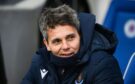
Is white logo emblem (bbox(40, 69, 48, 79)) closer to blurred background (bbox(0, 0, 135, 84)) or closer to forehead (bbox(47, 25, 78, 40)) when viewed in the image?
forehead (bbox(47, 25, 78, 40))

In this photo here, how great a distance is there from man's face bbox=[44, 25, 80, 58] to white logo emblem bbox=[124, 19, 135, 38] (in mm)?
1022

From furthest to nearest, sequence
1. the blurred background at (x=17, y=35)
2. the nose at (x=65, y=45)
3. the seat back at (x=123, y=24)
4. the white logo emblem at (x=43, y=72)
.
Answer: the blurred background at (x=17, y=35), the seat back at (x=123, y=24), the white logo emblem at (x=43, y=72), the nose at (x=65, y=45)

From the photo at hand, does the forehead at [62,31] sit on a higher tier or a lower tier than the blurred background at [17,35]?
higher

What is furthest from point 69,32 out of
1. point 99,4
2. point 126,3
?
point 99,4

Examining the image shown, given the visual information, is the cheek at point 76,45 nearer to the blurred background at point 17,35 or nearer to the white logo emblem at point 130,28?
the white logo emblem at point 130,28

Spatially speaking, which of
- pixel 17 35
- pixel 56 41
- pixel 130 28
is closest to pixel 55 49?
pixel 56 41

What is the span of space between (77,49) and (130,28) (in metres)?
1.06

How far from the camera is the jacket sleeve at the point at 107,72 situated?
285cm

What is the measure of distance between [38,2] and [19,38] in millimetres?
423

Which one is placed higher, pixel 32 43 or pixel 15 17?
pixel 15 17

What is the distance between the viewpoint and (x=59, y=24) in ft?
9.41

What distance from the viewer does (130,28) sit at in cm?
384

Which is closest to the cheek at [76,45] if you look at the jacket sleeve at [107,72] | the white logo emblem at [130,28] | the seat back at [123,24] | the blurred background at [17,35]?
the jacket sleeve at [107,72]

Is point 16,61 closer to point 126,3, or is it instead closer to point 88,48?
point 126,3
